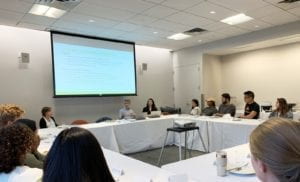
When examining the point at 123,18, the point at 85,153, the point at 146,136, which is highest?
the point at 123,18

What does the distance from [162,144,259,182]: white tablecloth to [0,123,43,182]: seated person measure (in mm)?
939

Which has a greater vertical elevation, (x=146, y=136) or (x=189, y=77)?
(x=189, y=77)

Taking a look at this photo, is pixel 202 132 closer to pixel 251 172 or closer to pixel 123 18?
pixel 123 18

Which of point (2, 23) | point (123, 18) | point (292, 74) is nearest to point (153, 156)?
point (123, 18)

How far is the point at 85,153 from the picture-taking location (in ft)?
2.92

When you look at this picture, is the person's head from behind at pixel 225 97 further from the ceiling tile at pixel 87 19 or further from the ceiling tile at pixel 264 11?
the ceiling tile at pixel 87 19

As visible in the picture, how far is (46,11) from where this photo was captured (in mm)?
4434

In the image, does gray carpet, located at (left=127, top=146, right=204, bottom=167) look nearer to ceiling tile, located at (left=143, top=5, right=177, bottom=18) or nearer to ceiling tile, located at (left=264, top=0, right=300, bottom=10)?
ceiling tile, located at (left=143, top=5, right=177, bottom=18)

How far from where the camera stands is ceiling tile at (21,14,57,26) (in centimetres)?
468

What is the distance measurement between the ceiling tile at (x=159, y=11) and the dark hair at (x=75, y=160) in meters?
3.80

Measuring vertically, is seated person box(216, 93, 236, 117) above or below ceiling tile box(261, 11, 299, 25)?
below

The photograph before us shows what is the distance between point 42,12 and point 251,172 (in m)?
4.41

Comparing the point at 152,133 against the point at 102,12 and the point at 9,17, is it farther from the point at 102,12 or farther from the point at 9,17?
the point at 9,17

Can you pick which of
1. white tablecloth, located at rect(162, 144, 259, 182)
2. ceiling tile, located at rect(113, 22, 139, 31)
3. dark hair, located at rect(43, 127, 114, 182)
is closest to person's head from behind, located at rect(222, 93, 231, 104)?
ceiling tile, located at rect(113, 22, 139, 31)
